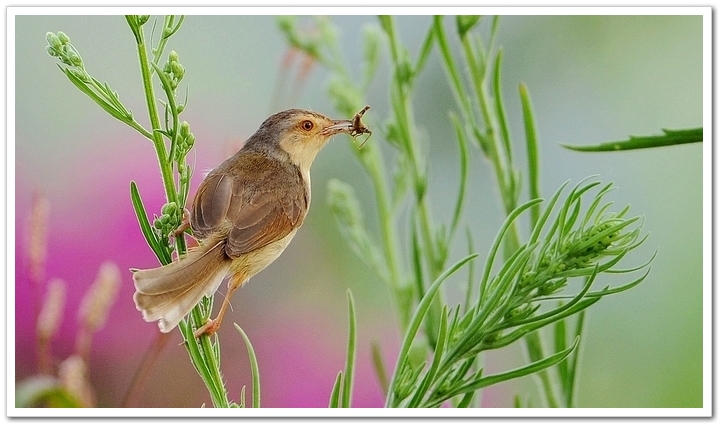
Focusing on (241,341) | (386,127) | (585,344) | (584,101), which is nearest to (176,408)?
(241,341)

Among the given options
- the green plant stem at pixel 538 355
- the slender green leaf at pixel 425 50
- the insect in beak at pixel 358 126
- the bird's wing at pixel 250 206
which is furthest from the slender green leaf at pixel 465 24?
the green plant stem at pixel 538 355

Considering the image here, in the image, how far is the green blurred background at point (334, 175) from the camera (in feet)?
3.47

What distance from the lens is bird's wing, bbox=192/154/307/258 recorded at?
82cm

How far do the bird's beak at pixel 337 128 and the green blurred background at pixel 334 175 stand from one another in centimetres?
14

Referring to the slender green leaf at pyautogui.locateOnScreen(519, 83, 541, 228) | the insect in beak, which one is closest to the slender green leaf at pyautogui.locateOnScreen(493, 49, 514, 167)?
the slender green leaf at pyautogui.locateOnScreen(519, 83, 541, 228)

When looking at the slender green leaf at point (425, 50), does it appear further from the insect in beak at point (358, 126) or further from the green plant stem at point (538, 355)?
the green plant stem at point (538, 355)

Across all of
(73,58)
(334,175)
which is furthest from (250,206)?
(334,175)

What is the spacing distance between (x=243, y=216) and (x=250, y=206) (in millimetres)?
16

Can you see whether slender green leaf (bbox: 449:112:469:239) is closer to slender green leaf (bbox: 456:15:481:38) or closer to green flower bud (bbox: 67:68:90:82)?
slender green leaf (bbox: 456:15:481:38)

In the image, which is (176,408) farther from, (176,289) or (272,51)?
(272,51)

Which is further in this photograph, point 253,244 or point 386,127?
point 386,127

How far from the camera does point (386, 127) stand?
3.26ft

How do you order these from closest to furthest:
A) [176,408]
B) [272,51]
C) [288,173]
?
1. [288,173]
2. [176,408]
3. [272,51]

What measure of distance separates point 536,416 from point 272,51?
60 centimetres
